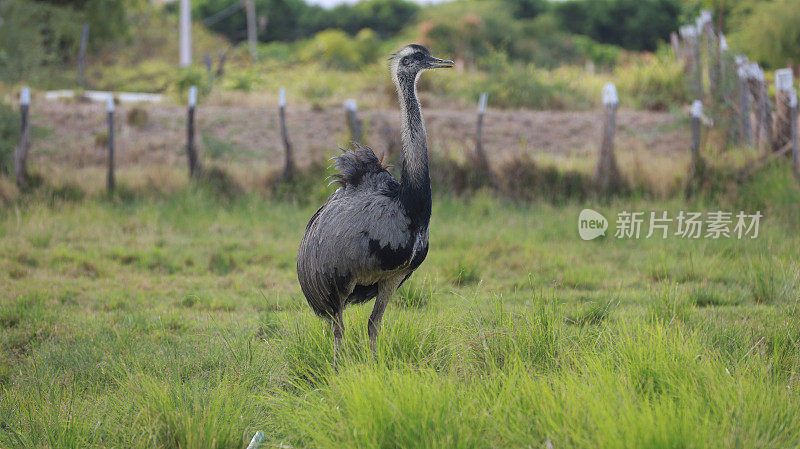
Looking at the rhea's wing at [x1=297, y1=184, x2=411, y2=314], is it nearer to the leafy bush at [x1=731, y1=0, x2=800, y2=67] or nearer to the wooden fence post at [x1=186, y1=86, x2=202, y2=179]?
the wooden fence post at [x1=186, y1=86, x2=202, y2=179]

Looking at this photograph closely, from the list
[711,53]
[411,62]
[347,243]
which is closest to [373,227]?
[347,243]

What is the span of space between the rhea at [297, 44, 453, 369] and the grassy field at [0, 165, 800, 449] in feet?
0.92

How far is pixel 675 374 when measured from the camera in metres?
4.17

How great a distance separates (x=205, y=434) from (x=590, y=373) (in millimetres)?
1951

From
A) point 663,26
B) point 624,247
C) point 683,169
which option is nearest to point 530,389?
point 624,247

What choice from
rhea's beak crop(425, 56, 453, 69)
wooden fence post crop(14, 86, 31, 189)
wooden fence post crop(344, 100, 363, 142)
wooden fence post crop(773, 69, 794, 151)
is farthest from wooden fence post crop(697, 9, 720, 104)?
wooden fence post crop(14, 86, 31, 189)

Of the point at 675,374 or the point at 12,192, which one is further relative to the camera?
the point at 12,192

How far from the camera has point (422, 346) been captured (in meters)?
4.95

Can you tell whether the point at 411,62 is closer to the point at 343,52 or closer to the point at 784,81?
the point at 784,81

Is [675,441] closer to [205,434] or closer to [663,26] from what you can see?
[205,434]

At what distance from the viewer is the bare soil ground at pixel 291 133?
13617 mm

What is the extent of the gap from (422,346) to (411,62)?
68.4 inches

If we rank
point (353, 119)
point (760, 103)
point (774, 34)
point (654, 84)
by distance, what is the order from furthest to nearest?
point (774, 34)
point (654, 84)
point (353, 119)
point (760, 103)

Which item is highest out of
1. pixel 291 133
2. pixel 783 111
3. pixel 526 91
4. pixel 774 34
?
pixel 774 34
